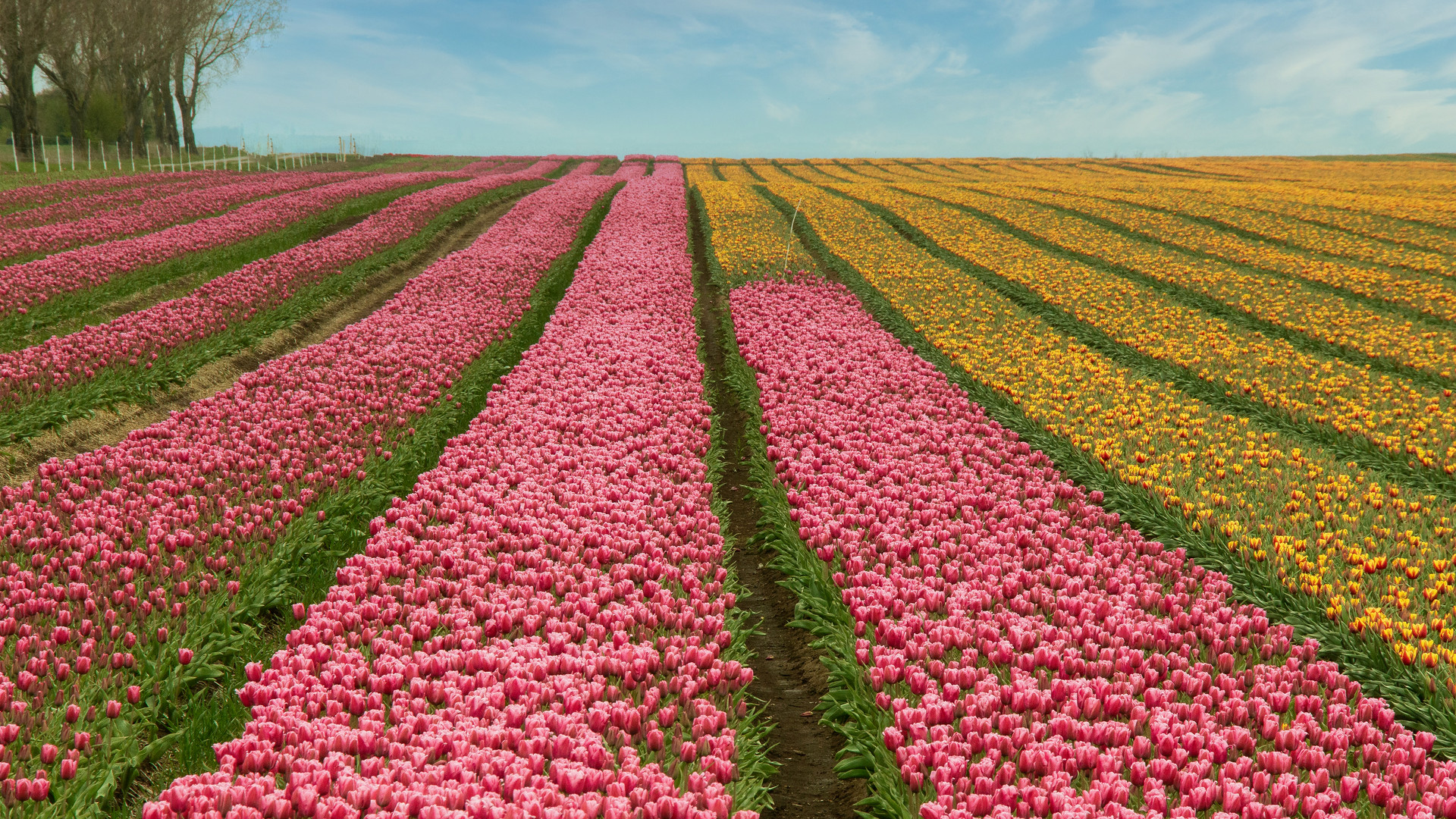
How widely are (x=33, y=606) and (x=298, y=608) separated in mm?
1971

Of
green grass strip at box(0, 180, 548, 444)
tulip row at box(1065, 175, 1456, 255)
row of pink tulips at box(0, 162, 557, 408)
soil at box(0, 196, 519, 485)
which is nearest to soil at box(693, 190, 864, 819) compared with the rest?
soil at box(0, 196, 519, 485)

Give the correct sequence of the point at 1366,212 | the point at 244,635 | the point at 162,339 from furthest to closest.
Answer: the point at 1366,212 → the point at 162,339 → the point at 244,635

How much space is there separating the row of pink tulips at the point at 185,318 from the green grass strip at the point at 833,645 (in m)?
10.2

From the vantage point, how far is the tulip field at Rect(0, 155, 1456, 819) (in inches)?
195

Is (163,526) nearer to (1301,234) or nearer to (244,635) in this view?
(244,635)

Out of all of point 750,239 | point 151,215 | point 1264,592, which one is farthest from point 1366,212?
point 151,215

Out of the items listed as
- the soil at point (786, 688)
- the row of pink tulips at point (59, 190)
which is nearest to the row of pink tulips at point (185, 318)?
the soil at point (786, 688)

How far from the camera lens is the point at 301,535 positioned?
797 cm

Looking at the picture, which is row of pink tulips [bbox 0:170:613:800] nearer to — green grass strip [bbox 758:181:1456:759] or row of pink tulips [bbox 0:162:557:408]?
row of pink tulips [bbox 0:162:557:408]

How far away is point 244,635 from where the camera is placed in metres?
6.44

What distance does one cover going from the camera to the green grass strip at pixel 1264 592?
5.71 metres

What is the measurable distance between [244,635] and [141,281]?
1743 cm

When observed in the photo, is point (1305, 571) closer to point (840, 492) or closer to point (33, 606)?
point (840, 492)

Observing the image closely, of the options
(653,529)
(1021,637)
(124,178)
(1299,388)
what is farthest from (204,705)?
(124,178)
